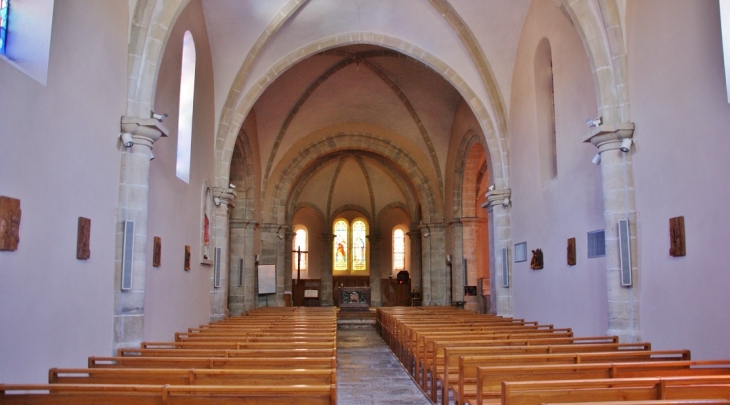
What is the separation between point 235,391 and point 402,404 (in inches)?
148

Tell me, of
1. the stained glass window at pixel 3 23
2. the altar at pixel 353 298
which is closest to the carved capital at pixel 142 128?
the stained glass window at pixel 3 23

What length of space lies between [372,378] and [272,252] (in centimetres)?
1259

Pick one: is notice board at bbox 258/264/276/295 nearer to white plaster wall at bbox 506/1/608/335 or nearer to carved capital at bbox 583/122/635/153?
white plaster wall at bbox 506/1/608/335

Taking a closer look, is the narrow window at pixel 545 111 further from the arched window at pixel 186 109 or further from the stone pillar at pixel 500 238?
the arched window at pixel 186 109

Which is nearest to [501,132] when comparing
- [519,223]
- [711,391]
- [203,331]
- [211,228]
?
[519,223]

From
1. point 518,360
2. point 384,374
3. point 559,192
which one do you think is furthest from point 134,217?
point 559,192

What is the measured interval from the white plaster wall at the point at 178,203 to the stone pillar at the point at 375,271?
663 inches

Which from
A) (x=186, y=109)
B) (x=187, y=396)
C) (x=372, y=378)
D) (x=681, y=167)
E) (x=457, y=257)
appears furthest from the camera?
(x=457, y=257)

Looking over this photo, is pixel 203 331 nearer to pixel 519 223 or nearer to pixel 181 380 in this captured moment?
pixel 181 380

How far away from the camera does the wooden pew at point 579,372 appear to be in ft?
17.0

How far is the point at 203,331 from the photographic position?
31.6ft

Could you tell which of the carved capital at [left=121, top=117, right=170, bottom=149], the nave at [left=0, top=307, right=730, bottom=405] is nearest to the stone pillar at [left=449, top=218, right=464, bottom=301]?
the nave at [left=0, top=307, right=730, bottom=405]

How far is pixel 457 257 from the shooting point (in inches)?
776

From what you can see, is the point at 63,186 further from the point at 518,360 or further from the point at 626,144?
the point at 626,144
